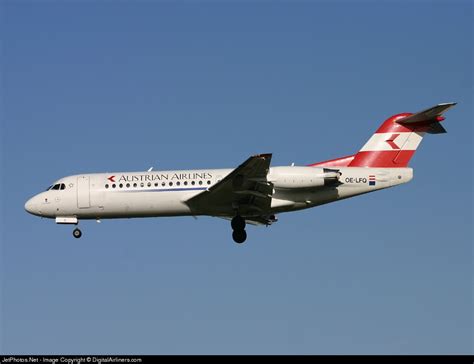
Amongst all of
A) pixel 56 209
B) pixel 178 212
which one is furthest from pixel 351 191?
pixel 56 209

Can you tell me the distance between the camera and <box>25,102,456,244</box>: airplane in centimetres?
2950

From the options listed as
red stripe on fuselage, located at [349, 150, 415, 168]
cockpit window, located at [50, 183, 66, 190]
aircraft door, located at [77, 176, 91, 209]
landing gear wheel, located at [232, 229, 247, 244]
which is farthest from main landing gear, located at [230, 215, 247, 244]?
cockpit window, located at [50, 183, 66, 190]

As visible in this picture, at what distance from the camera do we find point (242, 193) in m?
29.8

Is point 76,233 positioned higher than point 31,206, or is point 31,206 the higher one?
point 31,206

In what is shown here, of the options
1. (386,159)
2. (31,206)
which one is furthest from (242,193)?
(31,206)

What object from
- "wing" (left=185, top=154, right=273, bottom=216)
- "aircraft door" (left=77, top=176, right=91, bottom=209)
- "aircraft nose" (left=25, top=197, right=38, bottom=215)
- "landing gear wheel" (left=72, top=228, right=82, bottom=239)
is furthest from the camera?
"aircraft nose" (left=25, top=197, right=38, bottom=215)

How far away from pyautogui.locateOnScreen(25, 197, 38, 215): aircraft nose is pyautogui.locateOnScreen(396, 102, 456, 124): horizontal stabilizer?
14.1 metres

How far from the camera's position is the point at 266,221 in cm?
3325

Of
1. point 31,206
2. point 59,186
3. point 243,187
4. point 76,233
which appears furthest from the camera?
point 31,206

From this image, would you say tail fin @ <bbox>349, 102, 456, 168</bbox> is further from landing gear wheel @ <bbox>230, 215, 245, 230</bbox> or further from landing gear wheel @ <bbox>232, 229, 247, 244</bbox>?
landing gear wheel @ <bbox>232, 229, 247, 244</bbox>

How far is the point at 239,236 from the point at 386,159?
6.08 m

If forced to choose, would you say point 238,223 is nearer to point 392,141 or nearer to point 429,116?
point 392,141
